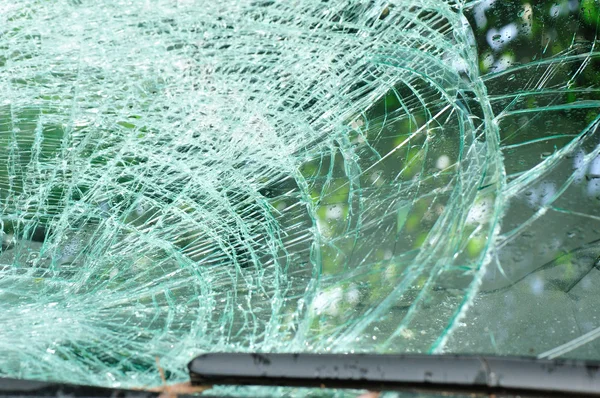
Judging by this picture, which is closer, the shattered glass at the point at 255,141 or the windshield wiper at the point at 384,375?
the windshield wiper at the point at 384,375

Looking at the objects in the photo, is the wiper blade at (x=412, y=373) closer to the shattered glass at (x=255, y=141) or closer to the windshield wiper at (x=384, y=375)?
the windshield wiper at (x=384, y=375)

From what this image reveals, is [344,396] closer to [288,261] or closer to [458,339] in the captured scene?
[458,339]

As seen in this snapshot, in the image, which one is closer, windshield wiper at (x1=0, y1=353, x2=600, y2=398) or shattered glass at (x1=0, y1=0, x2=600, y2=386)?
windshield wiper at (x1=0, y1=353, x2=600, y2=398)

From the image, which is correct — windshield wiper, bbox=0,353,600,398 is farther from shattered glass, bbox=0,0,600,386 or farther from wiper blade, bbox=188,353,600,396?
shattered glass, bbox=0,0,600,386

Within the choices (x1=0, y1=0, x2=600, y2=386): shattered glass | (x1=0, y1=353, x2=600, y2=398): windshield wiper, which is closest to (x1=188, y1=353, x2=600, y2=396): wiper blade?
(x1=0, y1=353, x2=600, y2=398): windshield wiper

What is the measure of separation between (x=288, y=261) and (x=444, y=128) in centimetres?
58

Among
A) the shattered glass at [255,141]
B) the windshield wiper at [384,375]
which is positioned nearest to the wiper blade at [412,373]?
the windshield wiper at [384,375]

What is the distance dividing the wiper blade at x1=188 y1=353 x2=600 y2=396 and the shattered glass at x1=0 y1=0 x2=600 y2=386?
0.35m

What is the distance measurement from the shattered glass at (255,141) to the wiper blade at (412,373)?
35 centimetres

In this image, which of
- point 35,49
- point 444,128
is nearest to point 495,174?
point 444,128

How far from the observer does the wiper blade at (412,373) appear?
1.00 m

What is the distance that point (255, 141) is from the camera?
71.2 inches

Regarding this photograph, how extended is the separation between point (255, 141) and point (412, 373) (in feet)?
3.14

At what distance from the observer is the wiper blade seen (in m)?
1.00
